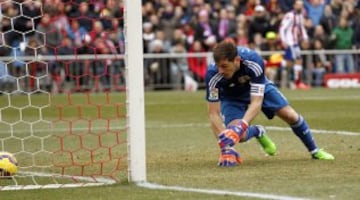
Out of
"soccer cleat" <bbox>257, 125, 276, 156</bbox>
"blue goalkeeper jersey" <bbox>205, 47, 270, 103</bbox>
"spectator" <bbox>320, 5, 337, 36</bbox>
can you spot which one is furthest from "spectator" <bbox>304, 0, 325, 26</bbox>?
"blue goalkeeper jersey" <bbox>205, 47, 270, 103</bbox>

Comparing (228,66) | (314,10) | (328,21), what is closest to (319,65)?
(328,21)

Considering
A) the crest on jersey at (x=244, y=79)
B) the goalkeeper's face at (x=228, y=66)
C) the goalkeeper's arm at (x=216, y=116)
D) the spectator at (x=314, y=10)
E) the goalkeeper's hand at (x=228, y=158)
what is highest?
the spectator at (x=314, y=10)

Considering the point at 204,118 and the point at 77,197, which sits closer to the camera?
the point at 77,197

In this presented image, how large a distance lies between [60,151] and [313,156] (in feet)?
10.1

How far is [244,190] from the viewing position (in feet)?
27.3

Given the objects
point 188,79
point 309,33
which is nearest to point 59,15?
point 188,79

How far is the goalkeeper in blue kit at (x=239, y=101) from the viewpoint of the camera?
33.3ft

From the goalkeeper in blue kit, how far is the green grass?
22 centimetres

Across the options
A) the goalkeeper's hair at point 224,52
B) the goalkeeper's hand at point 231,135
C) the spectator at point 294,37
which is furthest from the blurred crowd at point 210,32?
the goalkeeper's hand at point 231,135

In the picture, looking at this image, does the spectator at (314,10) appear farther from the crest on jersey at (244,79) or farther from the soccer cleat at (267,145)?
the crest on jersey at (244,79)

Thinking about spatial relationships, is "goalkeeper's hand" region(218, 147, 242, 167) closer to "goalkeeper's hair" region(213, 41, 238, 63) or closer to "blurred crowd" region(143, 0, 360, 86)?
"goalkeeper's hair" region(213, 41, 238, 63)

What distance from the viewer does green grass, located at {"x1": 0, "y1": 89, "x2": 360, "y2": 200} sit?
8.30m

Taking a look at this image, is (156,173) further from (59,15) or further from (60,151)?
(59,15)

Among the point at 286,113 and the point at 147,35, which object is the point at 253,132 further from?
the point at 147,35
